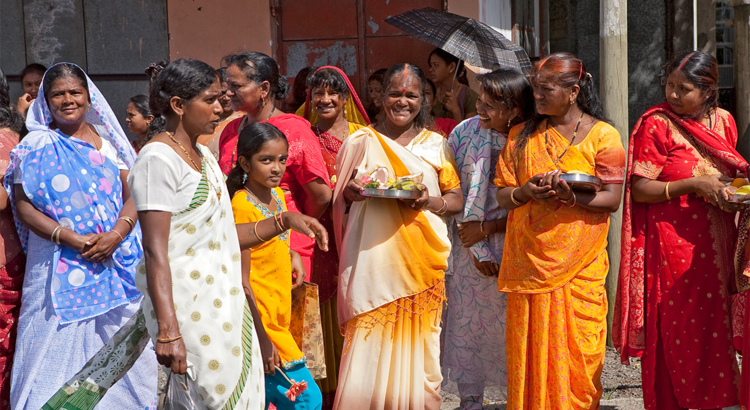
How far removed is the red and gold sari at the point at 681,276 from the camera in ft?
13.1

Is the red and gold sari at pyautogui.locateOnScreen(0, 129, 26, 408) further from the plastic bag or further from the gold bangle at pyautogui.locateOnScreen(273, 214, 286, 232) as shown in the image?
the gold bangle at pyautogui.locateOnScreen(273, 214, 286, 232)

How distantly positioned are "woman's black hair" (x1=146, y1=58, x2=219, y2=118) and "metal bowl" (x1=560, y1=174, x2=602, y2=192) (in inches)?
74.9

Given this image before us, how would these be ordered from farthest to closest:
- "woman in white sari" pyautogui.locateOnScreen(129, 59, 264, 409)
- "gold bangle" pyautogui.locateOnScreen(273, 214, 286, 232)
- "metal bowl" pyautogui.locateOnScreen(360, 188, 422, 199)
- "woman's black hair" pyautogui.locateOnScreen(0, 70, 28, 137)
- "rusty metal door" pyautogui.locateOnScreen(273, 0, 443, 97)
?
"rusty metal door" pyautogui.locateOnScreen(273, 0, 443, 97)
"woman's black hair" pyautogui.locateOnScreen(0, 70, 28, 137)
"metal bowl" pyautogui.locateOnScreen(360, 188, 422, 199)
"gold bangle" pyautogui.locateOnScreen(273, 214, 286, 232)
"woman in white sari" pyautogui.locateOnScreen(129, 59, 264, 409)

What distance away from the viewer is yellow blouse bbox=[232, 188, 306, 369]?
3508mm

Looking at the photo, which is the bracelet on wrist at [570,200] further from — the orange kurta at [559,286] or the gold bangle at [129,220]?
the gold bangle at [129,220]

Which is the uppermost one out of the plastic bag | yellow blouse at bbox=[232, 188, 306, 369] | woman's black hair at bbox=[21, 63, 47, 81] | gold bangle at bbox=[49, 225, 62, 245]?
woman's black hair at bbox=[21, 63, 47, 81]

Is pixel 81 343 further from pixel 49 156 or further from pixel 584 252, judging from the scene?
pixel 584 252

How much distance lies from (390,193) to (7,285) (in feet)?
7.06

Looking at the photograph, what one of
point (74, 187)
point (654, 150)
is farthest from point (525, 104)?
point (74, 187)

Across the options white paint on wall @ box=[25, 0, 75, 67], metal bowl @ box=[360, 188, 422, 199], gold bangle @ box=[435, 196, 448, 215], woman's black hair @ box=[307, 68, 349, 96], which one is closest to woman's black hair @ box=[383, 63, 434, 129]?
woman's black hair @ box=[307, 68, 349, 96]

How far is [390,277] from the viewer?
13.5 feet

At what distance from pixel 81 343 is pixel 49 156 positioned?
1002 mm

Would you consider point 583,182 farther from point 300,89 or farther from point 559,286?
point 300,89

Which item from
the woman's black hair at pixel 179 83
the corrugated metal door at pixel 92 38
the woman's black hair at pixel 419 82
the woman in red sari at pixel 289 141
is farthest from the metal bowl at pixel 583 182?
the corrugated metal door at pixel 92 38
